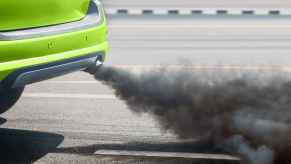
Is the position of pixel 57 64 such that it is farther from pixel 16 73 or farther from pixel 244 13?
pixel 244 13

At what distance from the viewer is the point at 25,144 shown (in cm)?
497

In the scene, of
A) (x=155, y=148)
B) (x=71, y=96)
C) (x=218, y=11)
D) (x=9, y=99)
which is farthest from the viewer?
(x=218, y=11)

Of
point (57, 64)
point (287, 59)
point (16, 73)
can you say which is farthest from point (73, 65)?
point (287, 59)

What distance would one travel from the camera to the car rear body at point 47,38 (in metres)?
4.11

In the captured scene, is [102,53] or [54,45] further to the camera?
[102,53]

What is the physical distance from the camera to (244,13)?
655 inches

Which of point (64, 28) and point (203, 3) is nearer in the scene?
point (64, 28)

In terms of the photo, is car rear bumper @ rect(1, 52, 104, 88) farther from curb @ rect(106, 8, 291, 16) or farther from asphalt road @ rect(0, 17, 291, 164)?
curb @ rect(106, 8, 291, 16)

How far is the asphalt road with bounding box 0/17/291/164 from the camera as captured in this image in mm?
4840

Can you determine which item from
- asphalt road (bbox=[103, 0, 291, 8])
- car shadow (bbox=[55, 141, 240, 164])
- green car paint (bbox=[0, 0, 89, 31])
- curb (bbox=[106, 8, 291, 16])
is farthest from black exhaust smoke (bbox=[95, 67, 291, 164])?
asphalt road (bbox=[103, 0, 291, 8])

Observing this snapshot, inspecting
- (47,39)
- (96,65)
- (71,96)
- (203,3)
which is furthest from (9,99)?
(203,3)

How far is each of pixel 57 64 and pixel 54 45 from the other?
148 millimetres

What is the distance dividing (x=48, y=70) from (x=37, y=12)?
0.45 metres

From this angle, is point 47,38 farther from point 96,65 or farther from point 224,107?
point 224,107
